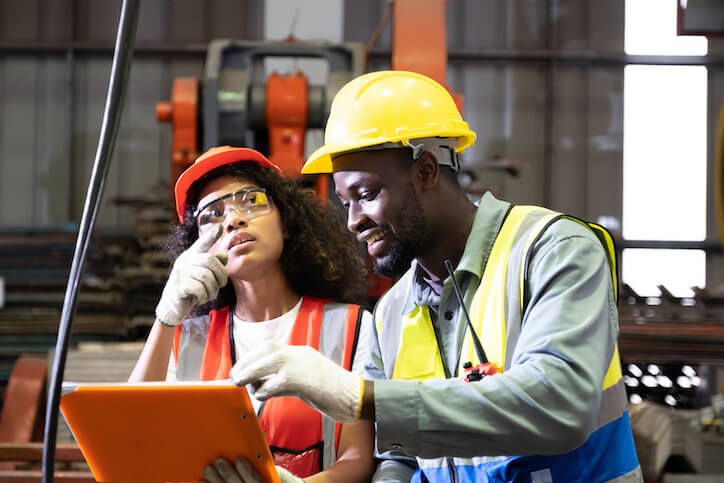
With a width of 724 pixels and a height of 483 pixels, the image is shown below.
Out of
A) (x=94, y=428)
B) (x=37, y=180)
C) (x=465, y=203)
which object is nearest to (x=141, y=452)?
(x=94, y=428)

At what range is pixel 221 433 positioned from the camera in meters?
1.67

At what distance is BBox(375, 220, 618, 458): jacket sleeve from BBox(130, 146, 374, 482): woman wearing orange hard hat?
77 cm

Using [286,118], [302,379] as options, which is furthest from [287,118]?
[302,379]

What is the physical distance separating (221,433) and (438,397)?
20.5 inches

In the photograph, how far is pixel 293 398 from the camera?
225 centimetres

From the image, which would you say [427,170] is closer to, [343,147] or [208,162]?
[343,147]

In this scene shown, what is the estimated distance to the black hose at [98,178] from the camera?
0.98 metres

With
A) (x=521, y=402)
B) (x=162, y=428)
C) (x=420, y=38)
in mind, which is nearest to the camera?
(x=521, y=402)

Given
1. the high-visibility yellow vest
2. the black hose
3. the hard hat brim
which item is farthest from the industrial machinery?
the black hose

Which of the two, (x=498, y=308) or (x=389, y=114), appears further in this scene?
(x=389, y=114)

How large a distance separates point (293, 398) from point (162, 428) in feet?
2.03

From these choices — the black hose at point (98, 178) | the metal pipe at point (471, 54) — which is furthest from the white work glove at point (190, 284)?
the metal pipe at point (471, 54)

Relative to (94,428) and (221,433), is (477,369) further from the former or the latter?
(94,428)

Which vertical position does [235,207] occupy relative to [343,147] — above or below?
below
